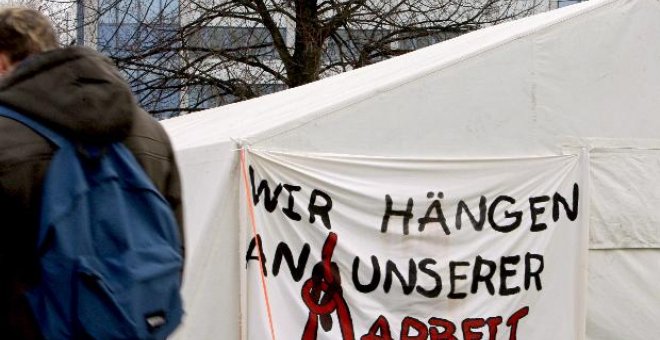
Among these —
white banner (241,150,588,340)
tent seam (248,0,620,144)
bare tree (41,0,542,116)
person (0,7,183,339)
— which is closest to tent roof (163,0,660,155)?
tent seam (248,0,620,144)

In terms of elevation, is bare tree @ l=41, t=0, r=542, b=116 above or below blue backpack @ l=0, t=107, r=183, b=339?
above

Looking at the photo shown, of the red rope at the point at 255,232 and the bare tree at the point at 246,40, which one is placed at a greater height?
the bare tree at the point at 246,40

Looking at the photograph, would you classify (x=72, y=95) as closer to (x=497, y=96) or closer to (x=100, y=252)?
(x=100, y=252)

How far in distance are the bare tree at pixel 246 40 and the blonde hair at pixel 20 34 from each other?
937 centimetres

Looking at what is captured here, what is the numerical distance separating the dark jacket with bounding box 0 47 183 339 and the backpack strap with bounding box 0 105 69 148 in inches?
0.4

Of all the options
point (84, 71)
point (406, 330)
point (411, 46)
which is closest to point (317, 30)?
point (411, 46)

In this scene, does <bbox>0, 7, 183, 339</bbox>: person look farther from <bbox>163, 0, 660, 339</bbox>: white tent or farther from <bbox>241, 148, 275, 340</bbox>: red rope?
<bbox>163, 0, 660, 339</bbox>: white tent

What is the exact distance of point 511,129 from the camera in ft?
18.2

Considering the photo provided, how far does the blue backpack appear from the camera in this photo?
1.87 m

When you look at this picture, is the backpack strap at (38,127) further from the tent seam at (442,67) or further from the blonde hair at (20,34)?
the tent seam at (442,67)

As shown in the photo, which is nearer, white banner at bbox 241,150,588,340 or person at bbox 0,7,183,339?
person at bbox 0,7,183,339

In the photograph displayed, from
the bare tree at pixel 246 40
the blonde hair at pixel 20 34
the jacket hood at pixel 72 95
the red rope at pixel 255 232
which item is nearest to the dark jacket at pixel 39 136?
the jacket hood at pixel 72 95

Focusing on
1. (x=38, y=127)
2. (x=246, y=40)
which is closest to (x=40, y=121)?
(x=38, y=127)

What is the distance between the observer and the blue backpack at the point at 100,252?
1.87m
